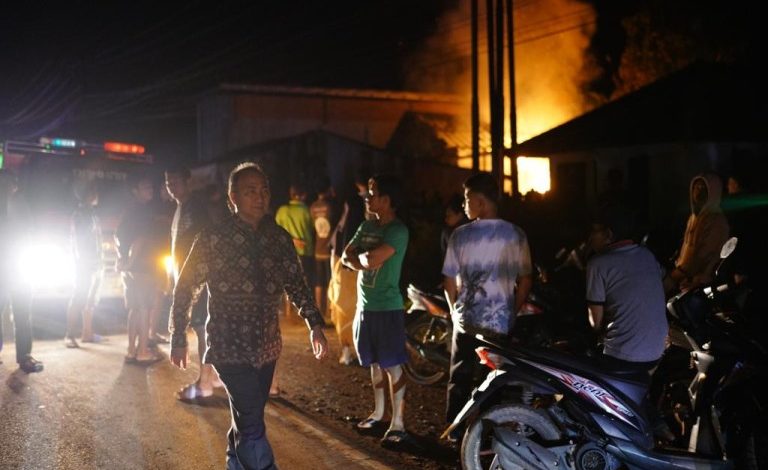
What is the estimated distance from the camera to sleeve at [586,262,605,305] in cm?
500

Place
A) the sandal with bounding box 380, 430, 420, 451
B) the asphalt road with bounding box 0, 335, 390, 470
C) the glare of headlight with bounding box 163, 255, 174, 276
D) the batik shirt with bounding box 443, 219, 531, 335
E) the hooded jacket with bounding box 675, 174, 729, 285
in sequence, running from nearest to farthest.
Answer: the batik shirt with bounding box 443, 219, 531, 335 < the asphalt road with bounding box 0, 335, 390, 470 < the sandal with bounding box 380, 430, 420, 451 < the hooded jacket with bounding box 675, 174, 729, 285 < the glare of headlight with bounding box 163, 255, 174, 276

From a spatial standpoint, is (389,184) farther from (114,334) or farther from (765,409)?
(114,334)

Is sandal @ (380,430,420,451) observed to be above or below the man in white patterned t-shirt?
below

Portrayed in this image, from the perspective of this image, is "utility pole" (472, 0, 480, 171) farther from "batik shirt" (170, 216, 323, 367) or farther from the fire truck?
"batik shirt" (170, 216, 323, 367)

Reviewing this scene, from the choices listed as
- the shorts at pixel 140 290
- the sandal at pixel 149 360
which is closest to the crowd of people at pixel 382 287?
the sandal at pixel 149 360

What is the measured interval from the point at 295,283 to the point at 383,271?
5.34 feet

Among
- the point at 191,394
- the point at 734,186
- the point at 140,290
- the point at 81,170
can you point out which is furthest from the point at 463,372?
the point at 81,170

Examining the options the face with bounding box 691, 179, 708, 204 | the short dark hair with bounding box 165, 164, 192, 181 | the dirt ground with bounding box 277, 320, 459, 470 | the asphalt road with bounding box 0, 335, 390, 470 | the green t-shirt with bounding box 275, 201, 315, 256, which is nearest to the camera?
the asphalt road with bounding box 0, 335, 390, 470

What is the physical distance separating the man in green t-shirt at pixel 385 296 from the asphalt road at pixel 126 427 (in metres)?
0.54

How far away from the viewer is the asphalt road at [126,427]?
6.03 m

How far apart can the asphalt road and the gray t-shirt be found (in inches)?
81.1

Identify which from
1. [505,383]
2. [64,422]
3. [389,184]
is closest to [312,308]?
[505,383]

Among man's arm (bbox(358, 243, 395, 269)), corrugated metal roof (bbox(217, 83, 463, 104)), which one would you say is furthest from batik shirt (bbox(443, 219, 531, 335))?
corrugated metal roof (bbox(217, 83, 463, 104))

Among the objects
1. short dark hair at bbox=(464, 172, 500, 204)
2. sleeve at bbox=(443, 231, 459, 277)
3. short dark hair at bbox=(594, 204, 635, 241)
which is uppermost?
short dark hair at bbox=(464, 172, 500, 204)
